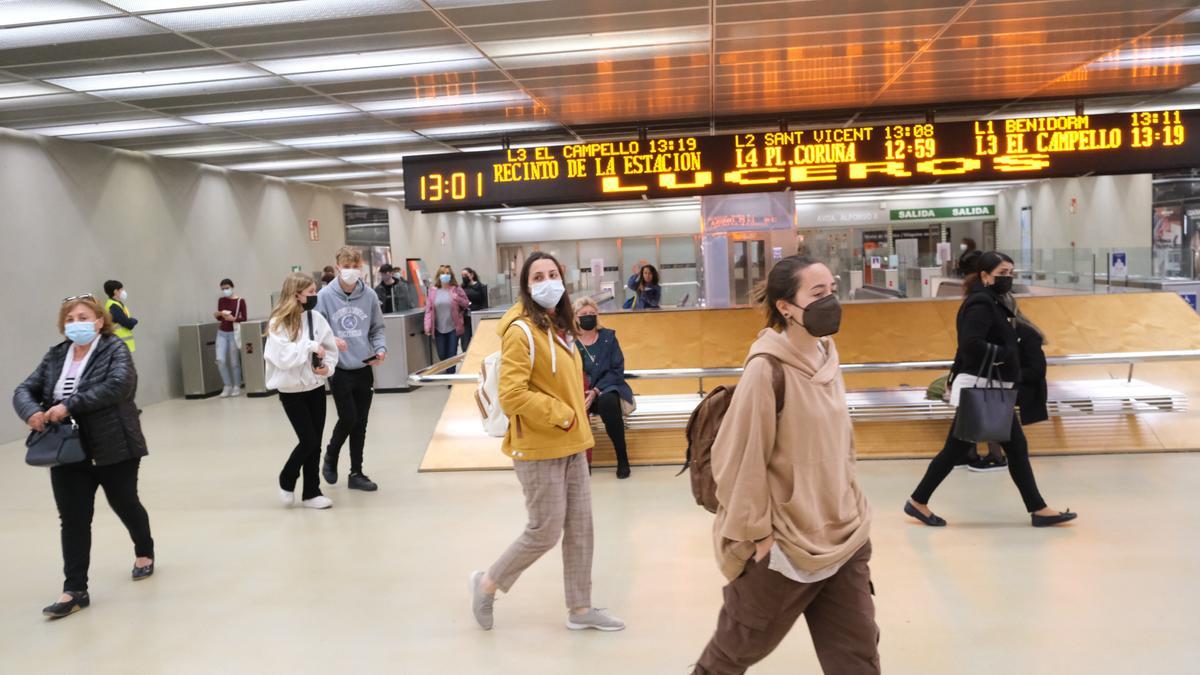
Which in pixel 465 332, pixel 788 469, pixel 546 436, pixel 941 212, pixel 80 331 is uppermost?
pixel 941 212

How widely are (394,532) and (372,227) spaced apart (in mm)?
15794

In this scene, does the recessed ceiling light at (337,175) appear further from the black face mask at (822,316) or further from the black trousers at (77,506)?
the black face mask at (822,316)

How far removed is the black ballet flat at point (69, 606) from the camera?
4680 millimetres

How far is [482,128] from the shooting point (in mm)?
11516

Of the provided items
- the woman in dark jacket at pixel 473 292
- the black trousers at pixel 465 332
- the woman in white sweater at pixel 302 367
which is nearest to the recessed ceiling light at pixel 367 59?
the woman in white sweater at pixel 302 367

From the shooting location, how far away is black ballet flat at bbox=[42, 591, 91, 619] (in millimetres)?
4680

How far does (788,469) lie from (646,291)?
8332mm

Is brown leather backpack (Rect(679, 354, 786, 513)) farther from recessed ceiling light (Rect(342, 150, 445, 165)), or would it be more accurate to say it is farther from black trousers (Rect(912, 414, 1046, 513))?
recessed ceiling light (Rect(342, 150, 445, 165))

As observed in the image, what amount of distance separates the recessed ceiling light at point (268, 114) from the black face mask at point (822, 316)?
26.5 ft

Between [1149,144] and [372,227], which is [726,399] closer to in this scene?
[1149,144]

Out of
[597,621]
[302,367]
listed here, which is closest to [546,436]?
[597,621]

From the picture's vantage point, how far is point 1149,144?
8703mm

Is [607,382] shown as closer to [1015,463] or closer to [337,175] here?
[1015,463]

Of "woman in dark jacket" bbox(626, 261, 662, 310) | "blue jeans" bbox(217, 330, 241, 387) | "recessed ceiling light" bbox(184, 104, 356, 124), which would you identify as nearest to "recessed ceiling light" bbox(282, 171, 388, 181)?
"blue jeans" bbox(217, 330, 241, 387)
